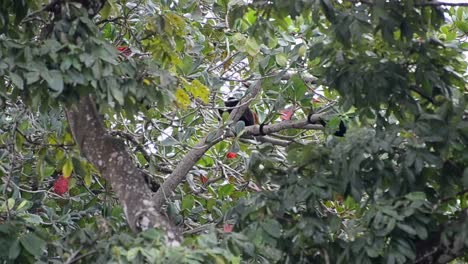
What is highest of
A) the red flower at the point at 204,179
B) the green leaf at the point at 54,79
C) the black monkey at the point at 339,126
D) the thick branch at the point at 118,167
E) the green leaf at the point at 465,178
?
the green leaf at the point at 54,79

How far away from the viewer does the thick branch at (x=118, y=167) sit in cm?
271

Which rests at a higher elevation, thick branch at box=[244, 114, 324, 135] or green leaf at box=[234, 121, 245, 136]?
green leaf at box=[234, 121, 245, 136]

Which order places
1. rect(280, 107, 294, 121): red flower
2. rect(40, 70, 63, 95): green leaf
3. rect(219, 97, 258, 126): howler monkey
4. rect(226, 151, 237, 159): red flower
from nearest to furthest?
rect(40, 70, 63, 95): green leaf < rect(226, 151, 237, 159): red flower < rect(280, 107, 294, 121): red flower < rect(219, 97, 258, 126): howler monkey

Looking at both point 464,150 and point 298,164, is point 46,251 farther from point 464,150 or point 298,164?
point 464,150

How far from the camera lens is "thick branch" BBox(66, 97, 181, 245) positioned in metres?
2.71

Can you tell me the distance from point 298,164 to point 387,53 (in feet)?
1.56

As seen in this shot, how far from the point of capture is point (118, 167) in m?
2.84

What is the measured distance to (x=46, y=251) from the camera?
124 inches

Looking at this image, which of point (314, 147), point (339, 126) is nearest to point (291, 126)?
point (339, 126)

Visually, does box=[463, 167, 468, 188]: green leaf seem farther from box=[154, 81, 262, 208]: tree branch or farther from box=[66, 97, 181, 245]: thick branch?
box=[154, 81, 262, 208]: tree branch

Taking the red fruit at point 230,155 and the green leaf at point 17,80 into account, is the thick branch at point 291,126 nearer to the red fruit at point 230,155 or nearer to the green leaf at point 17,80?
the red fruit at point 230,155

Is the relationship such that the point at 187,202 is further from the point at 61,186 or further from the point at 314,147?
the point at 314,147

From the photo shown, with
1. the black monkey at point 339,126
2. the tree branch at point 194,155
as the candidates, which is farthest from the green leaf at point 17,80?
the black monkey at point 339,126

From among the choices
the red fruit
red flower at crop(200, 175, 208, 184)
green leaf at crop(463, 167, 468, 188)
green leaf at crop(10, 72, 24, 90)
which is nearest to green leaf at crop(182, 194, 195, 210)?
red flower at crop(200, 175, 208, 184)
